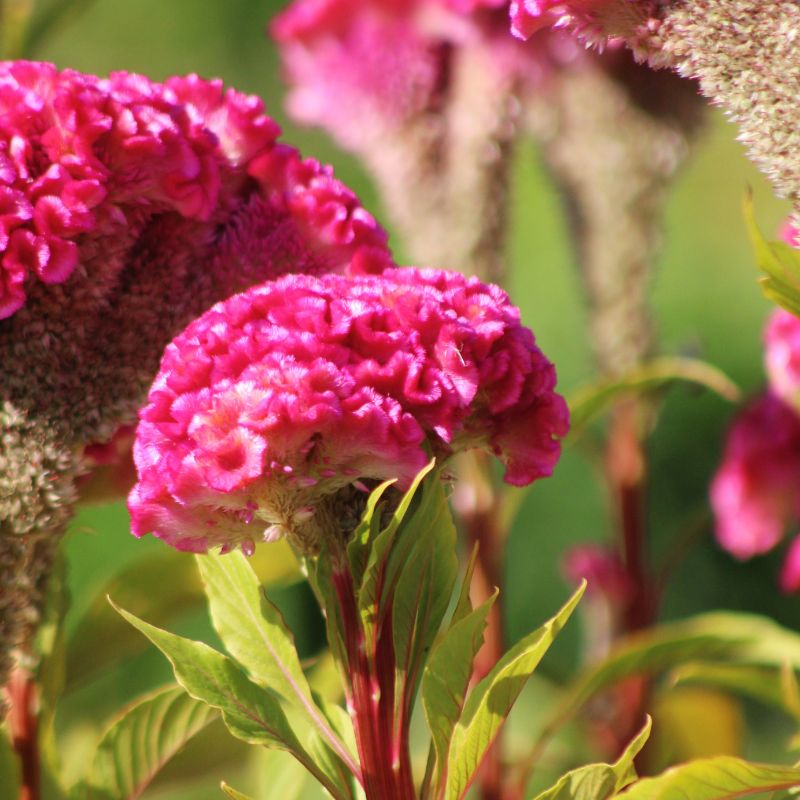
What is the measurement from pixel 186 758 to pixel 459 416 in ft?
1.65

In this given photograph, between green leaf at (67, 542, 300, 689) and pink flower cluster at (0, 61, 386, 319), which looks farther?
green leaf at (67, 542, 300, 689)

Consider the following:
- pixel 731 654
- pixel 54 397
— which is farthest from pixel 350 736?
pixel 731 654

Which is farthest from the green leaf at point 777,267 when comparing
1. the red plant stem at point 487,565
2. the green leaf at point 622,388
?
the red plant stem at point 487,565

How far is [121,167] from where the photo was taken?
696 mm

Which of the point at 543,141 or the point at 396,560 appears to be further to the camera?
the point at 543,141

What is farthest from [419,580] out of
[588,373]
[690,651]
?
[588,373]

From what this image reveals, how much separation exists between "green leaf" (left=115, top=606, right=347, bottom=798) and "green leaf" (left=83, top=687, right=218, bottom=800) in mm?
156

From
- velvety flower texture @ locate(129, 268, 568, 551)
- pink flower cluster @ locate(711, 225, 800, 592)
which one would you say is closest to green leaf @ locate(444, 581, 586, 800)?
velvety flower texture @ locate(129, 268, 568, 551)

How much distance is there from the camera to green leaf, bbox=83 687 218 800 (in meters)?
0.81

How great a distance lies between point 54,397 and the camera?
2.30 ft

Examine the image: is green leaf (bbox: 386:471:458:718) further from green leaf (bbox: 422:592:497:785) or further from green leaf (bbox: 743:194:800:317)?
green leaf (bbox: 743:194:800:317)

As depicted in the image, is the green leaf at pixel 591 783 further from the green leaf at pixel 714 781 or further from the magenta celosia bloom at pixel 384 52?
the magenta celosia bloom at pixel 384 52

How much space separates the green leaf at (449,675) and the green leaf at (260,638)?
0.06 metres

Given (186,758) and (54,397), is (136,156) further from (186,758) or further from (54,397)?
(186,758)
